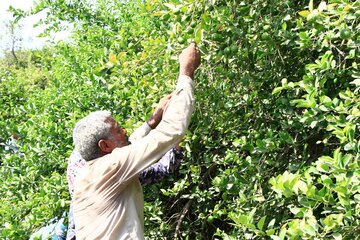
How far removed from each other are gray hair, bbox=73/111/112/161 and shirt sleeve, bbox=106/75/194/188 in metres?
0.14

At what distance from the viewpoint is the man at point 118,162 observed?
2.20 metres

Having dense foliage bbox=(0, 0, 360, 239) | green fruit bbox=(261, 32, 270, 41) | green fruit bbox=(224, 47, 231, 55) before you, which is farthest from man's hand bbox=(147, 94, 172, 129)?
green fruit bbox=(261, 32, 270, 41)

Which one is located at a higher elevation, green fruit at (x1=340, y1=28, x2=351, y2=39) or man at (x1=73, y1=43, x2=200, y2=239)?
green fruit at (x1=340, y1=28, x2=351, y2=39)

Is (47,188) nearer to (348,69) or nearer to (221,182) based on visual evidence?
(221,182)

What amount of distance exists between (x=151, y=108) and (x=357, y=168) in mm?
1413

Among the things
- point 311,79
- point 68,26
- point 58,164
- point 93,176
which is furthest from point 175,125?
point 68,26

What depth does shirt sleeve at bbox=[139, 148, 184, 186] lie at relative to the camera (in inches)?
110

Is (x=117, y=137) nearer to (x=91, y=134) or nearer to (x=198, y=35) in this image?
(x=91, y=134)

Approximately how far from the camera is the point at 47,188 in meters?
3.21

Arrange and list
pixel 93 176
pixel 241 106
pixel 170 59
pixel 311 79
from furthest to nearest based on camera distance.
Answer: pixel 241 106
pixel 170 59
pixel 93 176
pixel 311 79

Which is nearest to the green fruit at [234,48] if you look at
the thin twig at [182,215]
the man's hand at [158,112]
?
the man's hand at [158,112]

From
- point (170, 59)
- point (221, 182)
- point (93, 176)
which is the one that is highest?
point (170, 59)

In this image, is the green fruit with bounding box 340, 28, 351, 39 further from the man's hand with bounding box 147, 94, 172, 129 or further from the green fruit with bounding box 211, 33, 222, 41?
the man's hand with bounding box 147, 94, 172, 129

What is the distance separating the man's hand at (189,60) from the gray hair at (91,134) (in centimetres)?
42
